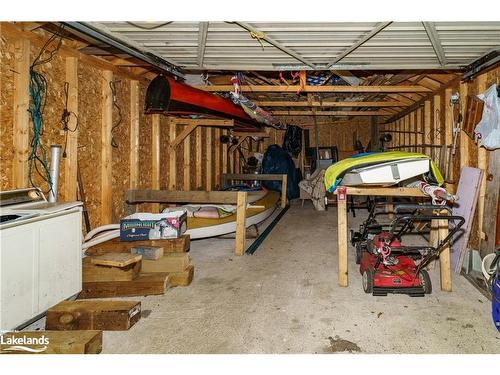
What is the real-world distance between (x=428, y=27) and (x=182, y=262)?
10.9 feet

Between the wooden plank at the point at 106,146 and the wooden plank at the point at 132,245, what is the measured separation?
94cm

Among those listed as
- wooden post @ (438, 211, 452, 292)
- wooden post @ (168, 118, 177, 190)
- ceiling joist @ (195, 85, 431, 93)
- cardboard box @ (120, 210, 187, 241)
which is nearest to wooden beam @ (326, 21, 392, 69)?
ceiling joist @ (195, 85, 431, 93)

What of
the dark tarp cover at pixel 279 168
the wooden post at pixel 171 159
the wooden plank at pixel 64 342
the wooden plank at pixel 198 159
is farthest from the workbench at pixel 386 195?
the dark tarp cover at pixel 279 168

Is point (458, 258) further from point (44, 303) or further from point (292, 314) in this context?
point (44, 303)

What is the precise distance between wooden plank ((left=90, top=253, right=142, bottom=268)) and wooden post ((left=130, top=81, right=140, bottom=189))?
2033mm

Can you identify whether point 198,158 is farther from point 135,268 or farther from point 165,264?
point 135,268

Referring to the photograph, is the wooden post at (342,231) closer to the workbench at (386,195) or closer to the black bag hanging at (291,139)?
the workbench at (386,195)

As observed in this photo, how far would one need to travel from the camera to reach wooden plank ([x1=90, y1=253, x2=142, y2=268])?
301 cm

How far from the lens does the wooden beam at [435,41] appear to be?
2.70 meters

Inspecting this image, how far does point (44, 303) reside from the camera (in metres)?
2.46

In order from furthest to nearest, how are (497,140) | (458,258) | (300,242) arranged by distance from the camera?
(300,242)
(458,258)
(497,140)

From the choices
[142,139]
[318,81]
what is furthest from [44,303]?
[318,81]

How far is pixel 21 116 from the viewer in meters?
2.99

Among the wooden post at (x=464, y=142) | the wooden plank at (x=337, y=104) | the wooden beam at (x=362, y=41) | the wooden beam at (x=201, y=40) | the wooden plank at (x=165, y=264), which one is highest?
the wooden plank at (x=337, y=104)
